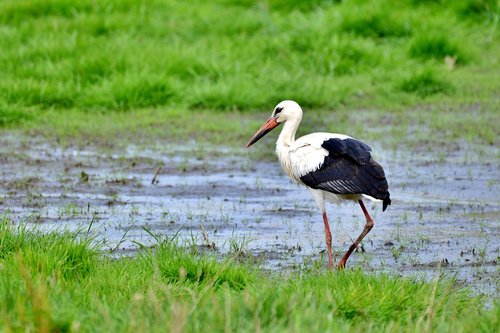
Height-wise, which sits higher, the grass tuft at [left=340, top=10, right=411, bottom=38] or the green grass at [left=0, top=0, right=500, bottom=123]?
the grass tuft at [left=340, top=10, right=411, bottom=38]

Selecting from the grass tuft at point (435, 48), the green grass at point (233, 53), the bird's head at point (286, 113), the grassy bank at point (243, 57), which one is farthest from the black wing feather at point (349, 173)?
the grass tuft at point (435, 48)

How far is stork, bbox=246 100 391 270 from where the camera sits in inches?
271

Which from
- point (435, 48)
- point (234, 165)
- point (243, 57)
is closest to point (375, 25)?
point (435, 48)

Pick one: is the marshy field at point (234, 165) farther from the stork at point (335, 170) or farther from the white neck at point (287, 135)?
the white neck at point (287, 135)

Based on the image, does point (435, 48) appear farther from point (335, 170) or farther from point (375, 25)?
point (335, 170)

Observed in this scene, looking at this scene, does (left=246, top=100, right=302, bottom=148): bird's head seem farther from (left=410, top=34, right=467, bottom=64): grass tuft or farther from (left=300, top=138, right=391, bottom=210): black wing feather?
(left=410, top=34, right=467, bottom=64): grass tuft

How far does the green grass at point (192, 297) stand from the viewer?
434 centimetres

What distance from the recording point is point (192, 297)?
15.9 ft

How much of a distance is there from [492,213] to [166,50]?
730 cm

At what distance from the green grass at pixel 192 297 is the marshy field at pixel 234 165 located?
0.02 m

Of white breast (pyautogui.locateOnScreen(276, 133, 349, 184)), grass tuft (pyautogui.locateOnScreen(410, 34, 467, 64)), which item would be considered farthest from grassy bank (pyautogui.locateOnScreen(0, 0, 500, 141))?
white breast (pyautogui.locateOnScreen(276, 133, 349, 184))

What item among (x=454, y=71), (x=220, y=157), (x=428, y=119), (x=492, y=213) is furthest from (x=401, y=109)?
(x=492, y=213)

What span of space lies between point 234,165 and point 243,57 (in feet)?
15.3

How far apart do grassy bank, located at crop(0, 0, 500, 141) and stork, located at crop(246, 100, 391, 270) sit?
5364 mm
